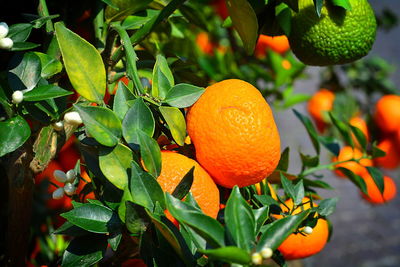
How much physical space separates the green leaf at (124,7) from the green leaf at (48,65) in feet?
0.25

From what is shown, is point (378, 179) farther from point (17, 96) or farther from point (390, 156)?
point (390, 156)

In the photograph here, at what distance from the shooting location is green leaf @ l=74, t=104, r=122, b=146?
14.4 inches

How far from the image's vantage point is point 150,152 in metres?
0.37

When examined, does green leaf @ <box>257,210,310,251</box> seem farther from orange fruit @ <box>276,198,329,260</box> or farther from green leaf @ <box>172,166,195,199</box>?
orange fruit @ <box>276,198,329,260</box>

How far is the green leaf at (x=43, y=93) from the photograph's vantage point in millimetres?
387

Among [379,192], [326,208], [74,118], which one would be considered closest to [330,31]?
[326,208]

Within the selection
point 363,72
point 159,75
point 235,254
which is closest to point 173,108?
point 159,75

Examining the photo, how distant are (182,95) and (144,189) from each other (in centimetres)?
10

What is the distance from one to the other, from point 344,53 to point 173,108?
A: 0.23 m

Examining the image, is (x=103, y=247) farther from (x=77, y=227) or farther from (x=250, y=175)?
(x=250, y=175)

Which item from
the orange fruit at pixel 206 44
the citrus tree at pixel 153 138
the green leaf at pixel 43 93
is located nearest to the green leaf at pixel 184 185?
the citrus tree at pixel 153 138

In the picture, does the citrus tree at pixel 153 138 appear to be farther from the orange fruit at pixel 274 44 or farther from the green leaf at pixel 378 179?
the orange fruit at pixel 274 44

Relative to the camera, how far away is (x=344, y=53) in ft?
1.78

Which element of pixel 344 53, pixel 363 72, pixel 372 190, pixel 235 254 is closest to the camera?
pixel 235 254
